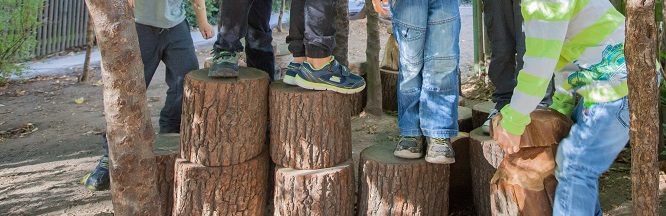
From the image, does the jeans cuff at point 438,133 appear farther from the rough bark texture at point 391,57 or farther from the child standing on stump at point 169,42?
the rough bark texture at point 391,57

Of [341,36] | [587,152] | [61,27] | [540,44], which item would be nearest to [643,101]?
[540,44]

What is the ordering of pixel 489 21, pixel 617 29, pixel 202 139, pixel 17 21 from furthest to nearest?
pixel 17 21 → pixel 489 21 → pixel 202 139 → pixel 617 29

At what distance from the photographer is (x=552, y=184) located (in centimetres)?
335

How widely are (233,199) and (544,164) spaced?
5.14ft

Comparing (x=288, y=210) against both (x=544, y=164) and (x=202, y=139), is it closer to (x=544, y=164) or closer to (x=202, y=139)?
(x=202, y=139)

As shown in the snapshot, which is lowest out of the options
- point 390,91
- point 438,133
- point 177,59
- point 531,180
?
point 390,91

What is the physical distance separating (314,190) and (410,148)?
1.71 feet

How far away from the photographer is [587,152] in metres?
3.18

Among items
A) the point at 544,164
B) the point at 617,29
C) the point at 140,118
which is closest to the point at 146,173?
the point at 140,118

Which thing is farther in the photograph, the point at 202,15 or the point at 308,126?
the point at 202,15

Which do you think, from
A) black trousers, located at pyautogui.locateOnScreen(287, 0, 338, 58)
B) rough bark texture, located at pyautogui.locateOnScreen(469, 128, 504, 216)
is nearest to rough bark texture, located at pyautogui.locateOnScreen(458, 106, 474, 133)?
rough bark texture, located at pyautogui.locateOnScreen(469, 128, 504, 216)

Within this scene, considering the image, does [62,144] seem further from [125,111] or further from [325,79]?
[325,79]

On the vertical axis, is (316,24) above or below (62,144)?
above

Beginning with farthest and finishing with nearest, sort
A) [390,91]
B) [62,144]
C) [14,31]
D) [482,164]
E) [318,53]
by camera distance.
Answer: [14,31], [390,91], [62,144], [482,164], [318,53]
